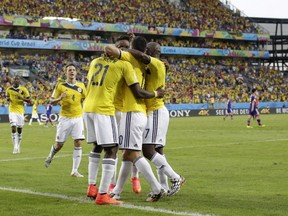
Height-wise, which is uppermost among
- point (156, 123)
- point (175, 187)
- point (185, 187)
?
point (156, 123)

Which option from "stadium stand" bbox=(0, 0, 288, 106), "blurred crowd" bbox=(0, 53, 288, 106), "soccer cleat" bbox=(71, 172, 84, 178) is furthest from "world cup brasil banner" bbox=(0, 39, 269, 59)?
"soccer cleat" bbox=(71, 172, 84, 178)

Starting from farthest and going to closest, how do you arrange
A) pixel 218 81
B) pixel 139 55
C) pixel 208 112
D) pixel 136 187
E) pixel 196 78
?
pixel 218 81 < pixel 196 78 < pixel 208 112 < pixel 136 187 < pixel 139 55

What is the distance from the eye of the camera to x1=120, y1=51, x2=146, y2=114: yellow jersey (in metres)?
9.44

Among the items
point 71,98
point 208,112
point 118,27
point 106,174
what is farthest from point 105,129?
point 118,27

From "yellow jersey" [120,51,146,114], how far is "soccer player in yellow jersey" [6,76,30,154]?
1090cm

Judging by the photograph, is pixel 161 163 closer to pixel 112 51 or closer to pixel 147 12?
pixel 112 51

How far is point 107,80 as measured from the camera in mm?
9336

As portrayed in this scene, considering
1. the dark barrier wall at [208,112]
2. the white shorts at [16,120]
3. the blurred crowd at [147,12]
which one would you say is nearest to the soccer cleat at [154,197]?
the white shorts at [16,120]

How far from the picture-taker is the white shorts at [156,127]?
10172 millimetres

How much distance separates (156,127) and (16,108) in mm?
11314

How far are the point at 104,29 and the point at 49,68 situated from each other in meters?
11.5

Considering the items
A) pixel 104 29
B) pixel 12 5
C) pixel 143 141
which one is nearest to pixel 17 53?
pixel 12 5

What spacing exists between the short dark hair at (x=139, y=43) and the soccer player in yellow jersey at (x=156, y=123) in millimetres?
200

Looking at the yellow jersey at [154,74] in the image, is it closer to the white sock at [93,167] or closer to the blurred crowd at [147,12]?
the white sock at [93,167]
